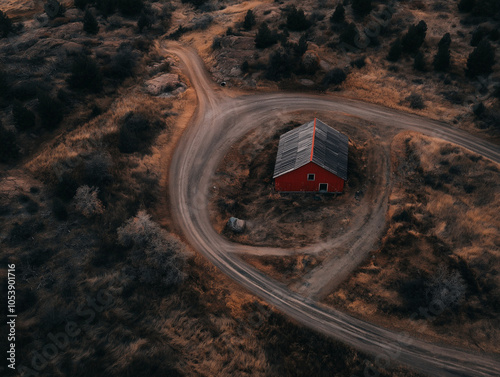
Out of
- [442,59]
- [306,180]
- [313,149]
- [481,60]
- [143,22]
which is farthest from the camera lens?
[143,22]

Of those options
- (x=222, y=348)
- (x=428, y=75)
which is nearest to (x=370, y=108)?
(x=428, y=75)

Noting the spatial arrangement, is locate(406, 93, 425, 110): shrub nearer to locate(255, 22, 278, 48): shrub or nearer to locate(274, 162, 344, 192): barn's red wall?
locate(274, 162, 344, 192): barn's red wall

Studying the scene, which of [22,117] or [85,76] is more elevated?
[85,76]

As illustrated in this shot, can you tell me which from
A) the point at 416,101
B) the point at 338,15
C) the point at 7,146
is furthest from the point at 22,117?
the point at 338,15

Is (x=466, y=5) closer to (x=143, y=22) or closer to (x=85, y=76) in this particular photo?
(x=143, y=22)

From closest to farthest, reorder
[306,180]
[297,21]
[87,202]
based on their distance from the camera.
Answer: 1. [87,202]
2. [306,180]
3. [297,21]

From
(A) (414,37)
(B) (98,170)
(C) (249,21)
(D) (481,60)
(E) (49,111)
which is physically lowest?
(B) (98,170)

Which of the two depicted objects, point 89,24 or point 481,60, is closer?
point 481,60
